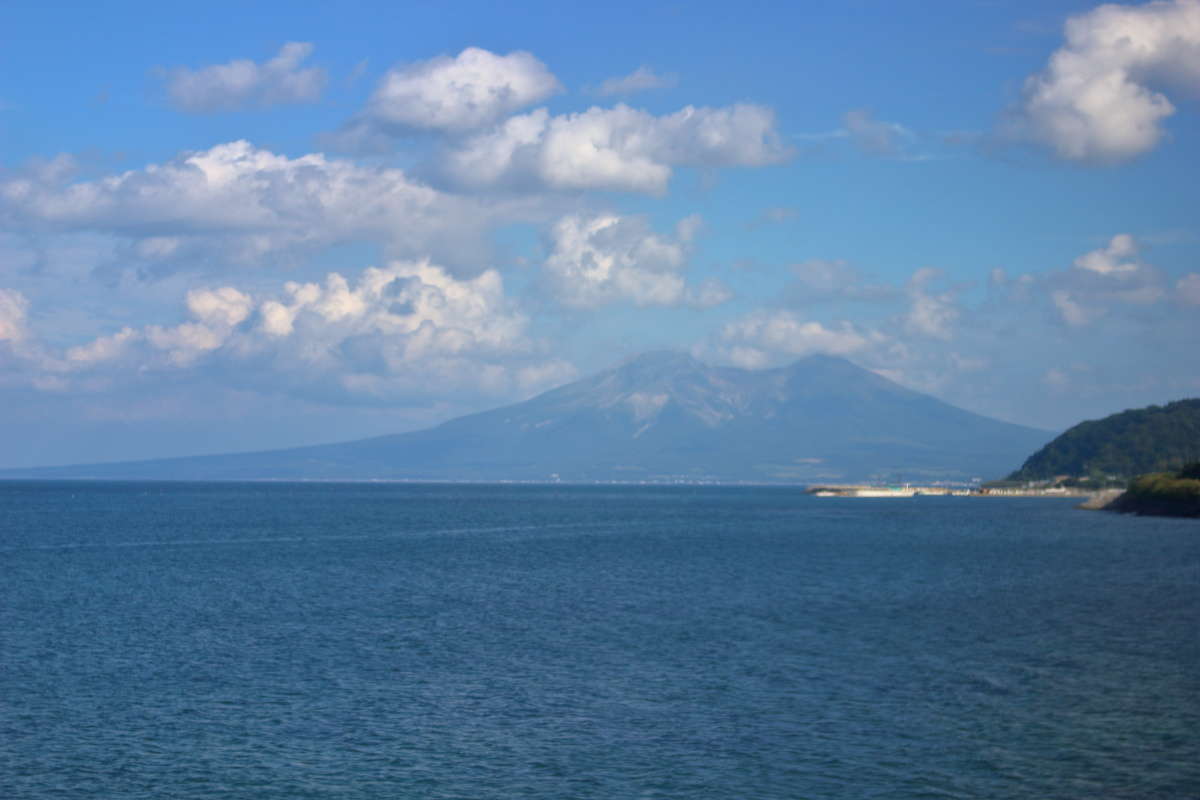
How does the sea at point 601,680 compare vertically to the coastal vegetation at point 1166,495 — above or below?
below

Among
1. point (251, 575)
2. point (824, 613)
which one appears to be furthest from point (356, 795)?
point (251, 575)

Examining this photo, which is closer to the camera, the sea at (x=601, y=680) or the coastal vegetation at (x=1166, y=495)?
the sea at (x=601, y=680)

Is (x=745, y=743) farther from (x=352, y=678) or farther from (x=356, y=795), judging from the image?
(x=352, y=678)

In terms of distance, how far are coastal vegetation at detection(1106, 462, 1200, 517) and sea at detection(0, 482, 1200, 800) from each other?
210ft

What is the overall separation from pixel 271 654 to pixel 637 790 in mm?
19981

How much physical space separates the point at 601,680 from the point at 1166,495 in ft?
414

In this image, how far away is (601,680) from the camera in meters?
36.1

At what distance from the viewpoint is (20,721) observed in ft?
99.5

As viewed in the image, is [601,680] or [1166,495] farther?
[1166,495]

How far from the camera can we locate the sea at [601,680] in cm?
2594

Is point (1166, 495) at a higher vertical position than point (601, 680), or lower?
higher

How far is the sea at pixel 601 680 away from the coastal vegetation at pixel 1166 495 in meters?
64.0

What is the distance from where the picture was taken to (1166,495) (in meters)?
143

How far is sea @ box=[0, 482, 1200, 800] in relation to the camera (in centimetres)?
2594
